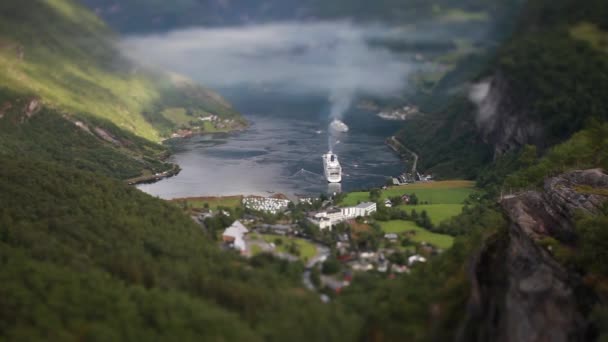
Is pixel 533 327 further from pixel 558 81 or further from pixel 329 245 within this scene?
pixel 558 81

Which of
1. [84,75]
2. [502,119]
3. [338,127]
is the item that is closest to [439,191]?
[502,119]

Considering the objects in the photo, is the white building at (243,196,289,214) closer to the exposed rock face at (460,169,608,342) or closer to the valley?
the valley

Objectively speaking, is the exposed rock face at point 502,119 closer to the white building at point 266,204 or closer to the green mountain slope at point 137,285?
the white building at point 266,204

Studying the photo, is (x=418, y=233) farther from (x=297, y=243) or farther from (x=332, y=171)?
(x=332, y=171)

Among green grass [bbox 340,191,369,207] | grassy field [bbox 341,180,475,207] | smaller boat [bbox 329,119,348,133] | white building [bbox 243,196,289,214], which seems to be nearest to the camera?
white building [bbox 243,196,289,214]

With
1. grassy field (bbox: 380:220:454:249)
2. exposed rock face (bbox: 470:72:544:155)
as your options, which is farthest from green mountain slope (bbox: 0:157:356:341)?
exposed rock face (bbox: 470:72:544:155)

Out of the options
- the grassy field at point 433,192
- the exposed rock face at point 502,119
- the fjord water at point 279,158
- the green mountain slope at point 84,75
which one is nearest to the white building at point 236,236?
the grassy field at point 433,192
